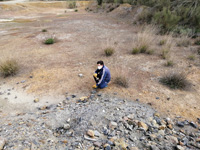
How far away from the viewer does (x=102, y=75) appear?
162 inches

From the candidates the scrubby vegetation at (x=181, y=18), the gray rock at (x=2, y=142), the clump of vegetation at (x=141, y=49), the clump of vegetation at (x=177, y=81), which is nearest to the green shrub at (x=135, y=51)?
the clump of vegetation at (x=141, y=49)

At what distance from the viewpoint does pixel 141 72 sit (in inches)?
215

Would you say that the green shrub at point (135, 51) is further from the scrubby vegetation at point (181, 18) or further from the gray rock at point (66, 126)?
the gray rock at point (66, 126)

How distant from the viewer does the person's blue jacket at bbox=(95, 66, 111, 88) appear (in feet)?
13.5

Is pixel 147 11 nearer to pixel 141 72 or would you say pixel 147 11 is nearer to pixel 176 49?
pixel 176 49

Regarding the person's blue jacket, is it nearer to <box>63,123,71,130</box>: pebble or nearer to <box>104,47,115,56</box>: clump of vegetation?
<box>63,123,71,130</box>: pebble

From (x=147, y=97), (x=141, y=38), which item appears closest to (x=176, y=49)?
(x=141, y=38)

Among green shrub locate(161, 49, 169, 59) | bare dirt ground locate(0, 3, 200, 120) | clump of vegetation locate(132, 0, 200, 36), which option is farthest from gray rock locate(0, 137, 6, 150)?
clump of vegetation locate(132, 0, 200, 36)

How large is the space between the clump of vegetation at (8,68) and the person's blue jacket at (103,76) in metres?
3.38

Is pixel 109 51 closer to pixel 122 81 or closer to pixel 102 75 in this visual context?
pixel 122 81

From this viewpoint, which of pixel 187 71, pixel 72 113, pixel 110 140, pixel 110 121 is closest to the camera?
pixel 110 140

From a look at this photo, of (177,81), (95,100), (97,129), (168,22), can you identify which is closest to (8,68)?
(95,100)

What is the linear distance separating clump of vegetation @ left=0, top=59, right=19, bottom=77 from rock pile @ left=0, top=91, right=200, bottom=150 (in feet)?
8.27

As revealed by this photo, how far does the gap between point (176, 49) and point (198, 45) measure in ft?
4.55
